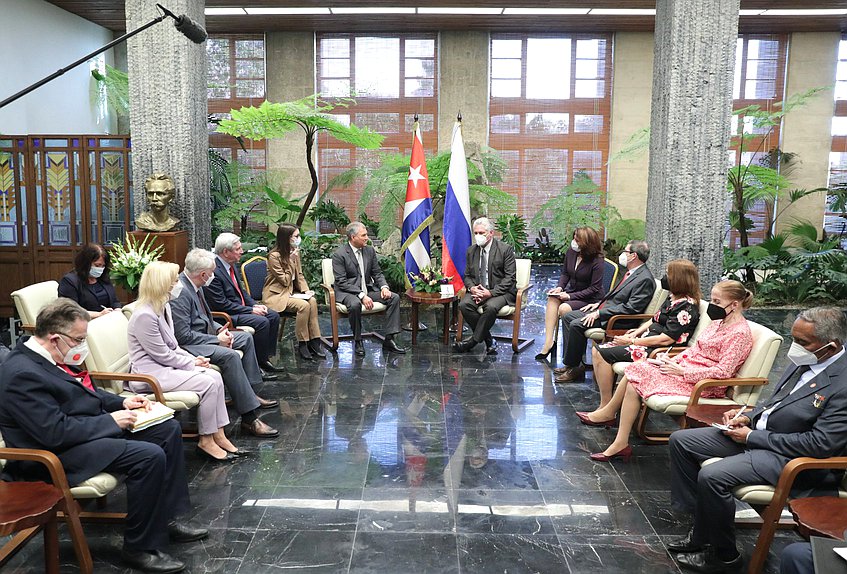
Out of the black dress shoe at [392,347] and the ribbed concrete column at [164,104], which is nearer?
the black dress shoe at [392,347]

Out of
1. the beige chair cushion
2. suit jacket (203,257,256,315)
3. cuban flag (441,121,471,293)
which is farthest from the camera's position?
cuban flag (441,121,471,293)

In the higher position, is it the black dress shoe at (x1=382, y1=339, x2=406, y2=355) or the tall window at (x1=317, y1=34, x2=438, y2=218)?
the tall window at (x1=317, y1=34, x2=438, y2=218)

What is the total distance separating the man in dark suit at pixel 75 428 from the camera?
324 cm

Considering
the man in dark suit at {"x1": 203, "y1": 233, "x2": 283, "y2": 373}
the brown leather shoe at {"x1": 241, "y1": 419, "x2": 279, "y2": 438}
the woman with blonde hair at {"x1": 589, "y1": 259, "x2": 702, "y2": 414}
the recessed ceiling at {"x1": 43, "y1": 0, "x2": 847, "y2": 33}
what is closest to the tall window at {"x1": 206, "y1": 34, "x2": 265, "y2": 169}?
the recessed ceiling at {"x1": 43, "y1": 0, "x2": 847, "y2": 33}

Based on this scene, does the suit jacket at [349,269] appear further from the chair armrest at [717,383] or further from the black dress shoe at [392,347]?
the chair armrest at [717,383]

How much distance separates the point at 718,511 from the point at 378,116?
39.1 ft

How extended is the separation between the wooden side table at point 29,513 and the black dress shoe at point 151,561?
334mm

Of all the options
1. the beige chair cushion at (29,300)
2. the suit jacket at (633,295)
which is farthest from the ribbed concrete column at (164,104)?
the suit jacket at (633,295)

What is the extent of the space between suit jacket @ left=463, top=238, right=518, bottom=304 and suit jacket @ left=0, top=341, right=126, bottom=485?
4.75m

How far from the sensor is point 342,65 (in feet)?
46.6

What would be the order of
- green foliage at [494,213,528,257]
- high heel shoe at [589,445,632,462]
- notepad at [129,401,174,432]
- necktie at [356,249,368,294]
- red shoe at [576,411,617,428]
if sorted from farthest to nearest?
green foliage at [494,213,528,257] → necktie at [356,249,368,294] → red shoe at [576,411,617,428] → high heel shoe at [589,445,632,462] → notepad at [129,401,174,432]

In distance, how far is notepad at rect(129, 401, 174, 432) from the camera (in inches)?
146

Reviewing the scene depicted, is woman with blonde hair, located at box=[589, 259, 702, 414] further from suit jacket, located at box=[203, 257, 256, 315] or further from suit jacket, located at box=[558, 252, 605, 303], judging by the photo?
suit jacket, located at box=[203, 257, 256, 315]

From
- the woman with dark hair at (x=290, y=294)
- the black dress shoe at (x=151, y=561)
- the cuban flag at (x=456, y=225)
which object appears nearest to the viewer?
the black dress shoe at (x=151, y=561)
